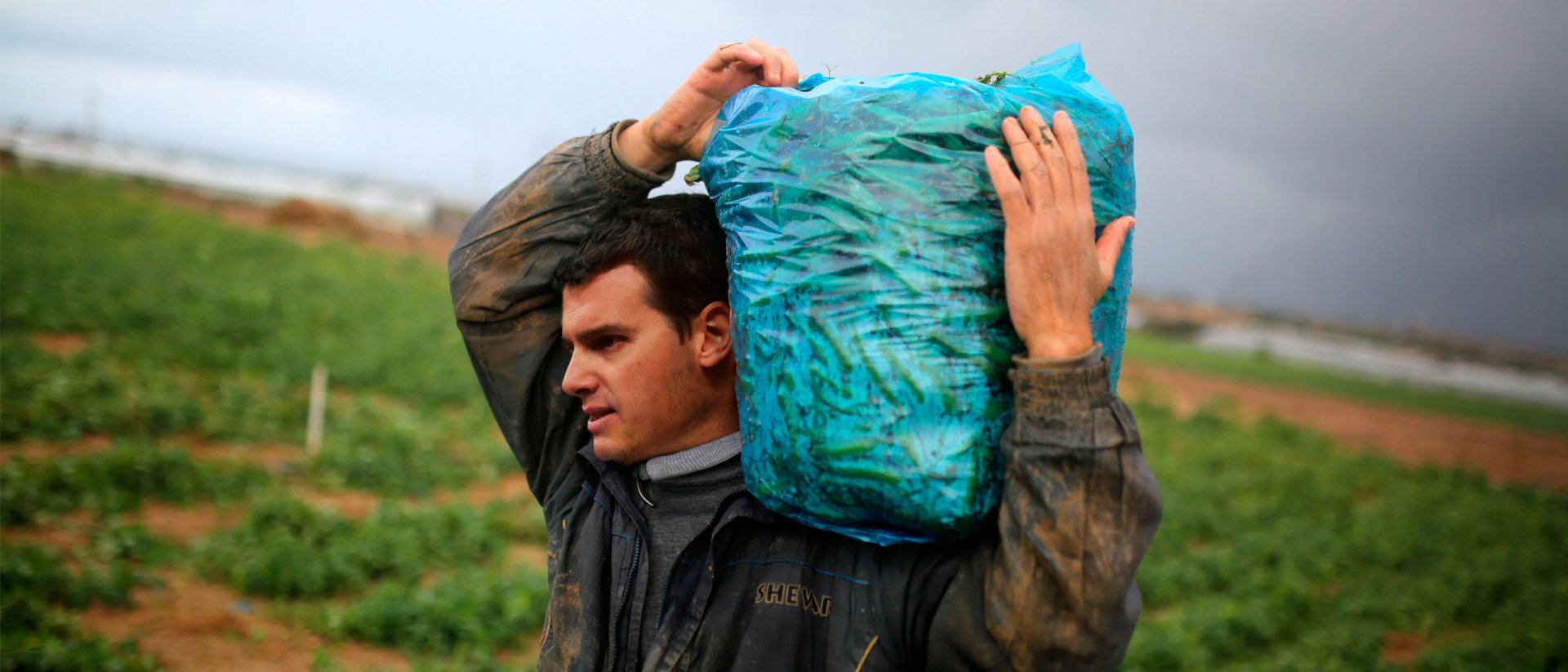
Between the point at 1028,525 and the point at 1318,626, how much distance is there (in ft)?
27.2

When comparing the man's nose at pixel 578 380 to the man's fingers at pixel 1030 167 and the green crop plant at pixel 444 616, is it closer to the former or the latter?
the man's fingers at pixel 1030 167

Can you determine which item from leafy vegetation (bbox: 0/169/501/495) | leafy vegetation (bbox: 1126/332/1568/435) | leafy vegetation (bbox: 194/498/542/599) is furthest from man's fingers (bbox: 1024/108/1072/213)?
leafy vegetation (bbox: 1126/332/1568/435)

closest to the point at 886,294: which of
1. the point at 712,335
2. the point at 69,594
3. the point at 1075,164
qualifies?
the point at 1075,164

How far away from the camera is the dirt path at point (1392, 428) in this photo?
2370 centimetres

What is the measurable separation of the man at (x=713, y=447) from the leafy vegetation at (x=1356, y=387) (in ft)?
129

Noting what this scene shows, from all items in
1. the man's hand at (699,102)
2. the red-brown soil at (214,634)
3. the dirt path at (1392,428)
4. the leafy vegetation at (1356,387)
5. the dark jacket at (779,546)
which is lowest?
the leafy vegetation at (1356,387)

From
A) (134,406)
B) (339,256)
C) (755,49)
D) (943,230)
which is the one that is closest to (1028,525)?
(943,230)

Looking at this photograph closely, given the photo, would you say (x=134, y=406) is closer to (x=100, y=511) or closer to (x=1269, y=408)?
(x=100, y=511)

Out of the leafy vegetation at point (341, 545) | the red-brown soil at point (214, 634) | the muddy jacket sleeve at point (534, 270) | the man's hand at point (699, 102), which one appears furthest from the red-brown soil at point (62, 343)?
the man's hand at point (699, 102)

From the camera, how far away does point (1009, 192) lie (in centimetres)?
134

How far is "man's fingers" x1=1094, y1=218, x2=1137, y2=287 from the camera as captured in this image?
1377mm

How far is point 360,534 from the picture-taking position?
22.0 ft

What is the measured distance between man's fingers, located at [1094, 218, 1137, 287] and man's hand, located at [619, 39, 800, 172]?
0.63 meters

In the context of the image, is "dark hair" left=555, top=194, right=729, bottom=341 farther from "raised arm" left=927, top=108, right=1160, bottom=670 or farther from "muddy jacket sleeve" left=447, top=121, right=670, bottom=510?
"raised arm" left=927, top=108, right=1160, bottom=670
